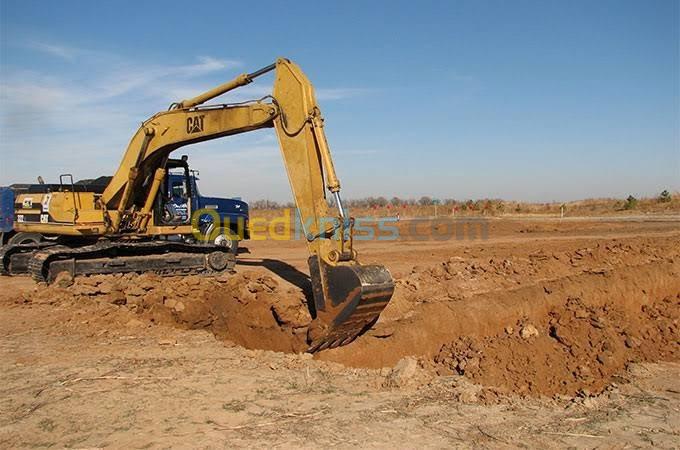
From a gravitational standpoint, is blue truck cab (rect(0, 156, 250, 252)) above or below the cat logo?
below

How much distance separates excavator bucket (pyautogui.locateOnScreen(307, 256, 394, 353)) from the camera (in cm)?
694

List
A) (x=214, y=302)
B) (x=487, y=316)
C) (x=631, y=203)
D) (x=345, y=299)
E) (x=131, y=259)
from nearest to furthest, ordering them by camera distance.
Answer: (x=345, y=299) < (x=487, y=316) < (x=214, y=302) < (x=131, y=259) < (x=631, y=203)

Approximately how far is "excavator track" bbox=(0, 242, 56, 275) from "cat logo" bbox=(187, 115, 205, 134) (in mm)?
4632

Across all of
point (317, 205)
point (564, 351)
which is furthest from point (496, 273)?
point (317, 205)

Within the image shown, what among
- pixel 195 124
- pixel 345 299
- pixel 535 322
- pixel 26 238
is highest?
pixel 195 124

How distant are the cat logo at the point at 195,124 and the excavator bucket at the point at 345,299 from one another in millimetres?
4112

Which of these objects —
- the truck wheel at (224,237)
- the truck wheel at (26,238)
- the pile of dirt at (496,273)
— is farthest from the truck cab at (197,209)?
the pile of dirt at (496,273)

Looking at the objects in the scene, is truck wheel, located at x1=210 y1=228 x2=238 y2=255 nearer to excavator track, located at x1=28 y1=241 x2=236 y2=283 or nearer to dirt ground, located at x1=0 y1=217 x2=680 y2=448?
excavator track, located at x1=28 y1=241 x2=236 y2=283

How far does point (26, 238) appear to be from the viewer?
1411cm

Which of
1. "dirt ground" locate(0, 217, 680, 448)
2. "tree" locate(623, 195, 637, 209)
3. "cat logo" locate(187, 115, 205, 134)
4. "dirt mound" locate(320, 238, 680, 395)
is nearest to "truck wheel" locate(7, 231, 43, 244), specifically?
"dirt ground" locate(0, 217, 680, 448)

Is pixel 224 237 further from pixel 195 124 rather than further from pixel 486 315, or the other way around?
pixel 486 315

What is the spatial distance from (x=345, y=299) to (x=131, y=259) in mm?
6502

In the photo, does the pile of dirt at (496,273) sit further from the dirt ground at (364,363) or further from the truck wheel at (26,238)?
the truck wheel at (26,238)

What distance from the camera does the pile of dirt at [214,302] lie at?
8.52 m
